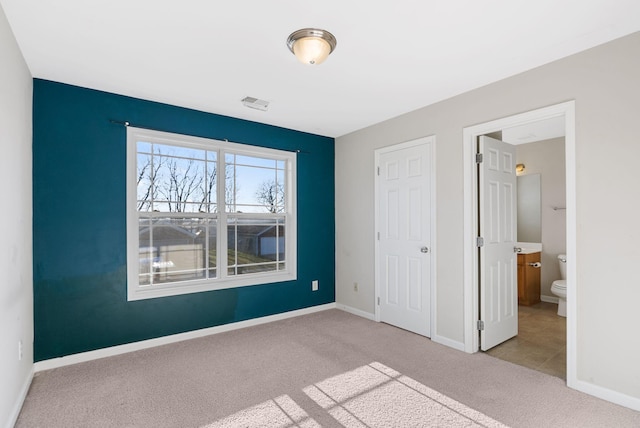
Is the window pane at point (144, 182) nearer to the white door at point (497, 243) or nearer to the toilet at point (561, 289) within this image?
the white door at point (497, 243)

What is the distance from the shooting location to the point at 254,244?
4.12 m

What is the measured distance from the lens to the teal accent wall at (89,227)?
278cm

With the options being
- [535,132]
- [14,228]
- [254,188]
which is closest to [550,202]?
[535,132]

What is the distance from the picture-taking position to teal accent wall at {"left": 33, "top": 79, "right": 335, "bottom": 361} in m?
2.78

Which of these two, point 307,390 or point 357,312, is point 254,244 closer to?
point 357,312

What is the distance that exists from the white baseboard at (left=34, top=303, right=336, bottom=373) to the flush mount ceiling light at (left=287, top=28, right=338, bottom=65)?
2947 mm

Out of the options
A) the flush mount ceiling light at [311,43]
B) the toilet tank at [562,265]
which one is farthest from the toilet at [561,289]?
the flush mount ceiling light at [311,43]

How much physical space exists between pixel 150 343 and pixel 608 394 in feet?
12.5

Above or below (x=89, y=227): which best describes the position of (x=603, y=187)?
above

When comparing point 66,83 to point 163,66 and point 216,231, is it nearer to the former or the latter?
point 163,66

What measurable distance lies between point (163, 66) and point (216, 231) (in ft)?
5.91

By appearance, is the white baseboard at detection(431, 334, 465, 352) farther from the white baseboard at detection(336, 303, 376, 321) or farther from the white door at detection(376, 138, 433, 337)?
the white baseboard at detection(336, 303, 376, 321)

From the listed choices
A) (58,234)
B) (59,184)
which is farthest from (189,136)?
(58,234)

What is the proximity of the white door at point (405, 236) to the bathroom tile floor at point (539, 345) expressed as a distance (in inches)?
30.8
